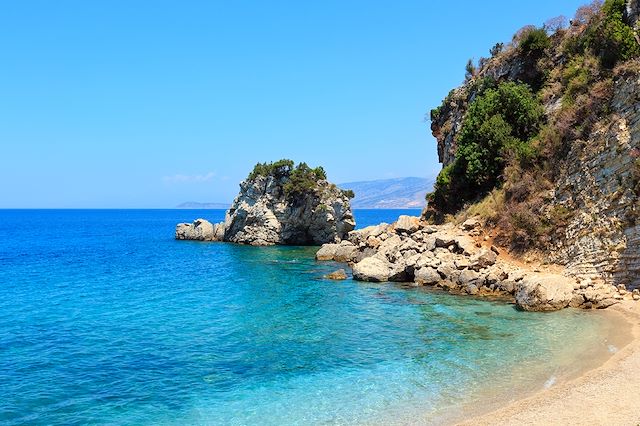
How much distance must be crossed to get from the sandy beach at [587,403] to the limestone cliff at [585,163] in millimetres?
11507

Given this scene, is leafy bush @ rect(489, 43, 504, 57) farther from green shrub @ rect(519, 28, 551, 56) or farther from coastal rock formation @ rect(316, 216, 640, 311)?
coastal rock formation @ rect(316, 216, 640, 311)

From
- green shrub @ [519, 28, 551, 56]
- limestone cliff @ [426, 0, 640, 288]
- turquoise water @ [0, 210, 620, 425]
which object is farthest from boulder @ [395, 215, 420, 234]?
green shrub @ [519, 28, 551, 56]

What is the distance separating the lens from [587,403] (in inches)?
545

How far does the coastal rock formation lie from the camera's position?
84.7 feet

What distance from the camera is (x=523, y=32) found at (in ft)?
156

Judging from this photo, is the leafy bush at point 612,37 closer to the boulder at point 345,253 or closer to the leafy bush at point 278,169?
the boulder at point 345,253

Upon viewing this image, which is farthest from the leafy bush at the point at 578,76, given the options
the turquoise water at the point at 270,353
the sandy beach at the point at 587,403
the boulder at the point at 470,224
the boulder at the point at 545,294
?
the sandy beach at the point at 587,403

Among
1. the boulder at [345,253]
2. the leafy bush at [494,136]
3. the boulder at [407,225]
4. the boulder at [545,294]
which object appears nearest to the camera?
the boulder at [545,294]

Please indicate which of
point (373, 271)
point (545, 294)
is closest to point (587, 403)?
point (545, 294)

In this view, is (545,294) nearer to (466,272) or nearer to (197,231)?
(466,272)

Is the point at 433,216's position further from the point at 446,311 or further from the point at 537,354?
the point at 537,354

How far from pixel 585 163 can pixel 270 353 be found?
76.3ft

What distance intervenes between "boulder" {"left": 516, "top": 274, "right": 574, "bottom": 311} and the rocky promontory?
4590 centimetres

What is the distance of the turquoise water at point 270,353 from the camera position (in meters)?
15.3
